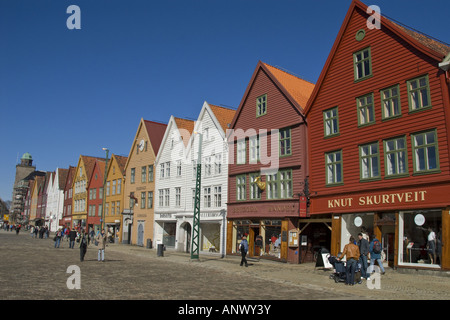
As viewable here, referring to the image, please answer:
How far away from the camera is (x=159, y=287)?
14211mm

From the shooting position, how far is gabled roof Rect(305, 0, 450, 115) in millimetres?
19766

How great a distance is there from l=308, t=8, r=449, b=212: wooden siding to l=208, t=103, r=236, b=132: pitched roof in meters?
10.0

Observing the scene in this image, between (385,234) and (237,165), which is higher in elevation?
(237,165)

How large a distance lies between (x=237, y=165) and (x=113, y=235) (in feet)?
86.4

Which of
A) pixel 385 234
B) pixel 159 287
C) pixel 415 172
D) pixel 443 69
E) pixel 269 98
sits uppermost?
pixel 269 98

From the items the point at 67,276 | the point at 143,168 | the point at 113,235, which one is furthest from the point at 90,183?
the point at 67,276

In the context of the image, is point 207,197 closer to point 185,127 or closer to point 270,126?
point 185,127

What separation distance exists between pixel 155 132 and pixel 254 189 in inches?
794

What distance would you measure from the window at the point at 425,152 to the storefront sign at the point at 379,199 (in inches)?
45.6

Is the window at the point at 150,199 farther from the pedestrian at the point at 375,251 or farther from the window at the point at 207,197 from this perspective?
the pedestrian at the point at 375,251

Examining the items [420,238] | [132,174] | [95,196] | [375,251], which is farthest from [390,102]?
→ [95,196]

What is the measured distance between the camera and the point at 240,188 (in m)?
31.7

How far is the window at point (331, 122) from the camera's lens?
82.0 ft
